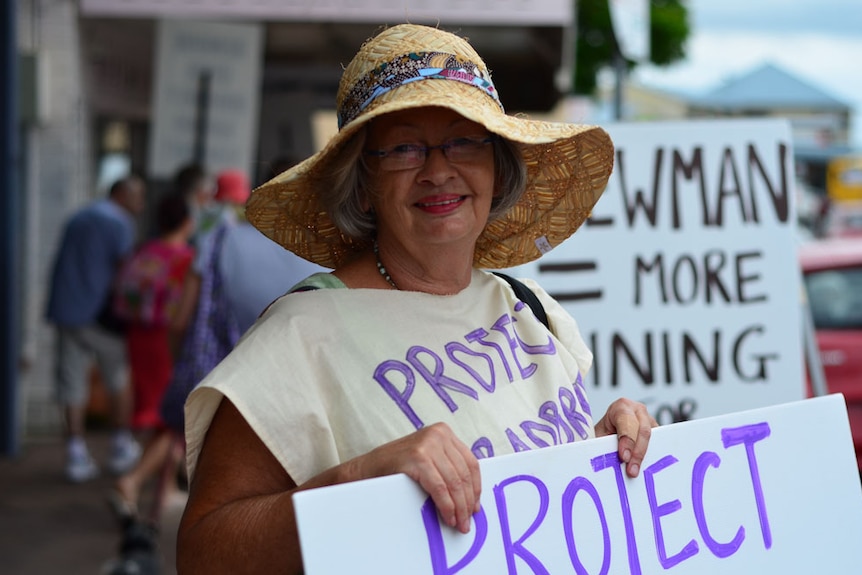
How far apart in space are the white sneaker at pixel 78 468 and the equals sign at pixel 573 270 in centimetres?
428

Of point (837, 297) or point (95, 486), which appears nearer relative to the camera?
point (837, 297)

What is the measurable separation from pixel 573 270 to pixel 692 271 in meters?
0.41

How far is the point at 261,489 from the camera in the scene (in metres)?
1.69

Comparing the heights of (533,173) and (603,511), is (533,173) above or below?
Result: above

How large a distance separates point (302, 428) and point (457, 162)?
0.51 m

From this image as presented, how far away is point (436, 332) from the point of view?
1887 millimetres

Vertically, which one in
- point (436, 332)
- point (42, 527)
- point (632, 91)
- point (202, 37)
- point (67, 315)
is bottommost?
point (42, 527)

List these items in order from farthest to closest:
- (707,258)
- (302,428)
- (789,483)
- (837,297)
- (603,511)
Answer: (837,297)
(707,258)
(789,483)
(603,511)
(302,428)

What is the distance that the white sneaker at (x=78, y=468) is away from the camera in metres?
7.20

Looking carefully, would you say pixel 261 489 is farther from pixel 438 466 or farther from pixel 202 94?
pixel 202 94

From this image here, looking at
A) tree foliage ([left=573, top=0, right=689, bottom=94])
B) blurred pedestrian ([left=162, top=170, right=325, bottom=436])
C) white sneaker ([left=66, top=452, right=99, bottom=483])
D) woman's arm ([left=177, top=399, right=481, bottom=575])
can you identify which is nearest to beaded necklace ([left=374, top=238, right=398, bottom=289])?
woman's arm ([left=177, top=399, right=481, bottom=575])

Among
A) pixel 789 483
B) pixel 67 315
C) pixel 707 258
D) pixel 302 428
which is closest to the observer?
pixel 302 428

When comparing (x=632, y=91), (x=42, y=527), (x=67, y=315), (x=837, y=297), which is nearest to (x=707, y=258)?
(x=837, y=297)

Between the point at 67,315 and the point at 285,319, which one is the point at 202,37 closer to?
the point at 67,315
